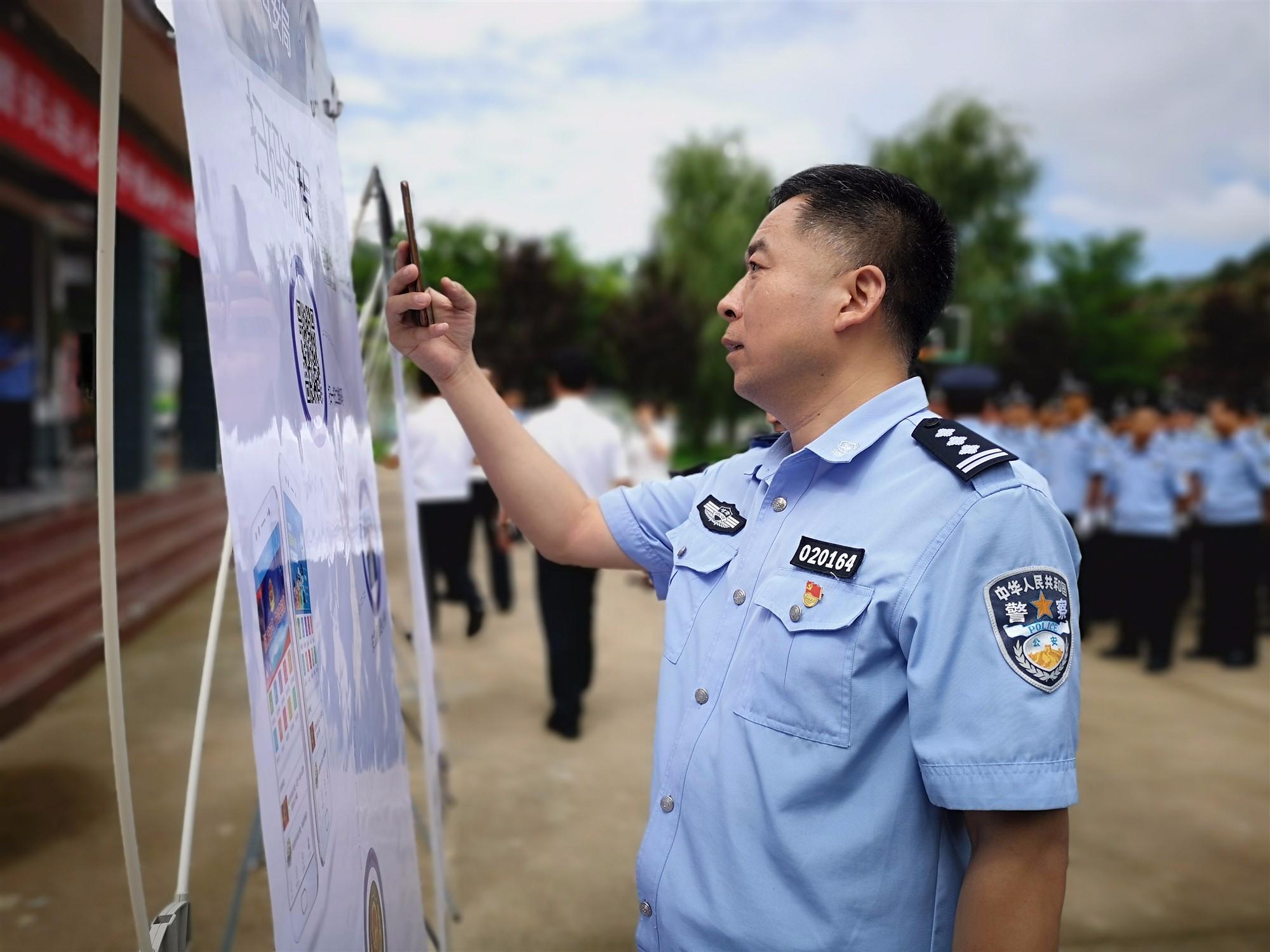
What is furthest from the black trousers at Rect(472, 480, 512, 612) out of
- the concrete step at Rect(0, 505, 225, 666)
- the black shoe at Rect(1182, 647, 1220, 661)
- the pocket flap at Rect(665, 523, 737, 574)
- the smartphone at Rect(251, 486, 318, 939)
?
the smartphone at Rect(251, 486, 318, 939)

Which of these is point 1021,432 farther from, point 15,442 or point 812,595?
point 15,442

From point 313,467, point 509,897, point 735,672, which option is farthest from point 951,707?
point 509,897

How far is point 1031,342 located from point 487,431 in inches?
1023

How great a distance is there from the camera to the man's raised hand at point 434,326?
61.8 inches

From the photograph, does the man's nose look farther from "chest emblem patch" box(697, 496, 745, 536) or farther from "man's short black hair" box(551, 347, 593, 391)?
"man's short black hair" box(551, 347, 593, 391)

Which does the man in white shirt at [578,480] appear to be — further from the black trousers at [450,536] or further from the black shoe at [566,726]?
the black trousers at [450,536]

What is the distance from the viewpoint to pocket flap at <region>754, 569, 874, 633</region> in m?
1.16

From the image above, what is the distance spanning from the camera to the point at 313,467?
1.21m

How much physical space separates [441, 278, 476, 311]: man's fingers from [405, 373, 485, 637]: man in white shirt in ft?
13.9

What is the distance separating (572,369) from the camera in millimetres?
4734

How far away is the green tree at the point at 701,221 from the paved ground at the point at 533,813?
59.6ft

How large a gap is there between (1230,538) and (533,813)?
5445 millimetres

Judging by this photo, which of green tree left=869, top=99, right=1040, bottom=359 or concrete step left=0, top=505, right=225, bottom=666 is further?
green tree left=869, top=99, right=1040, bottom=359

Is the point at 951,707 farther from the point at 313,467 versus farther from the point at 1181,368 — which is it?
the point at 1181,368
